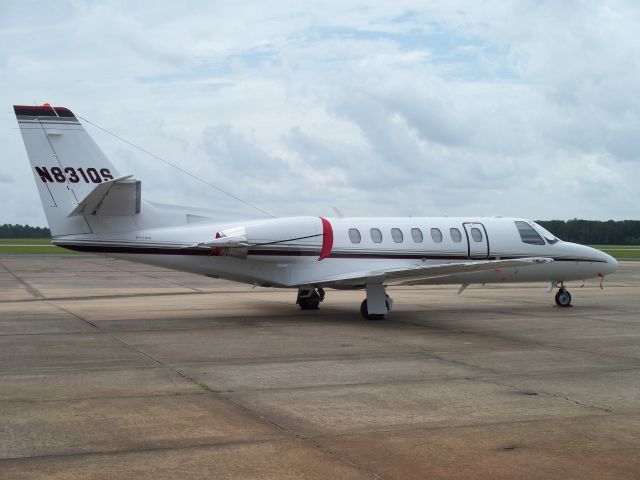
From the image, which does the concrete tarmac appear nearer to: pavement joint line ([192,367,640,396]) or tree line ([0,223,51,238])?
pavement joint line ([192,367,640,396])

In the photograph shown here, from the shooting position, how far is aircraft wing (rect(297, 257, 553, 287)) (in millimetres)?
17031

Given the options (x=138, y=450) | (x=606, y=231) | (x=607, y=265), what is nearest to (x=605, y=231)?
(x=606, y=231)

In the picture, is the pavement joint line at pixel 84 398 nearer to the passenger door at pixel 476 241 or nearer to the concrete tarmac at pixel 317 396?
the concrete tarmac at pixel 317 396

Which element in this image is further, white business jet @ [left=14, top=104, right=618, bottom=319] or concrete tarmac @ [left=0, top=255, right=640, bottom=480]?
white business jet @ [left=14, top=104, right=618, bottom=319]

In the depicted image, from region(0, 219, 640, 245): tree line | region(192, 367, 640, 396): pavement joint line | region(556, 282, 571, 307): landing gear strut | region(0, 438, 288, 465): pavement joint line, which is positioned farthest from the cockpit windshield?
region(0, 219, 640, 245): tree line

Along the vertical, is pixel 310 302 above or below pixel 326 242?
below

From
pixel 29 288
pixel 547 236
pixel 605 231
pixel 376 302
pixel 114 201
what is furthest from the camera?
pixel 605 231

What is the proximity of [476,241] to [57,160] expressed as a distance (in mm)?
10997

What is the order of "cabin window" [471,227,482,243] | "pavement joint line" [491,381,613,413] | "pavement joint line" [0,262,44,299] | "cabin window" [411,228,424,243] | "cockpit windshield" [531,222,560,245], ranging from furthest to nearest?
"pavement joint line" [0,262,44,299], "cockpit windshield" [531,222,560,245], "cabin window" [471,227,482,243], "cabin window" [411,228,424,243], "pavement joint line" [491,381,613,413]

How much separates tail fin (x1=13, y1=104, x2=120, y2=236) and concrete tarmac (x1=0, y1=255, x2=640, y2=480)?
2.47 m

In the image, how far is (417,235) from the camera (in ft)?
68.9

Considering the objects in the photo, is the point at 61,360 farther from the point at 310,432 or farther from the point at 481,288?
the point at 481,288

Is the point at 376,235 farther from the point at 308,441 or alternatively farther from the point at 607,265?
the point at 308,441

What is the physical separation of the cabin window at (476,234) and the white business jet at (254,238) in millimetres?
32
